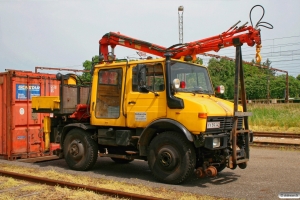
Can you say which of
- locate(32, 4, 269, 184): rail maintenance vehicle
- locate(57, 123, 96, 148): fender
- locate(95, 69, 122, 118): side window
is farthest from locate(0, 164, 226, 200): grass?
locate(95, 69, 122, 118): side window

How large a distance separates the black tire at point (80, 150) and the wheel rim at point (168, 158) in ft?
6.91

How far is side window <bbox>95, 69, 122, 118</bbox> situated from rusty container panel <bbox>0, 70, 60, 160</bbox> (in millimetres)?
3055

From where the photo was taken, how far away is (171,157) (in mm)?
7703

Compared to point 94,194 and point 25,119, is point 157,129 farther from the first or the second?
point 25,119

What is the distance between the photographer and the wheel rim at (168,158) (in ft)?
25.1

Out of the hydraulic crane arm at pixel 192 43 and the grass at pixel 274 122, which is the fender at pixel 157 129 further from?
the grass at pixel 274 122

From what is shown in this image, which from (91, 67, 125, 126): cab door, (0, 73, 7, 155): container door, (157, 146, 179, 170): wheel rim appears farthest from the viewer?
(0, 73, 7, 155): container door

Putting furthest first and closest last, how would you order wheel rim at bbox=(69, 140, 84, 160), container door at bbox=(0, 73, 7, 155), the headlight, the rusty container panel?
container door at bbox=(0, 73, 7, 155)
the rusty container panel
wheel rim at bbox=(69, 140, 84, 160)
the headlight

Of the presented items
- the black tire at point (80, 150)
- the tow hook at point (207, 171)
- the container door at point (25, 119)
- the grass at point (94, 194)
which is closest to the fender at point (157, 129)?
the tow hook at point (207, 171)

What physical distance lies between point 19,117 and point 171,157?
17.9 ft

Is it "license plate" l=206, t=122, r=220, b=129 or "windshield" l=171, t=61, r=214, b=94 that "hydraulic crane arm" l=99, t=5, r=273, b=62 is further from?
"license plate" l=206, t=122, r=220, b=129

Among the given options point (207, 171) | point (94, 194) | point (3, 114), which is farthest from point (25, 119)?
point (207, 171)

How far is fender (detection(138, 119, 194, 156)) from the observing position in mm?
7449

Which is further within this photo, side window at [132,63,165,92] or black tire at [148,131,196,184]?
side window at [132,63,165,92]
